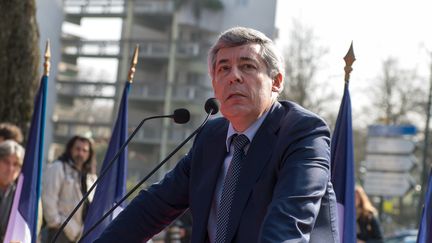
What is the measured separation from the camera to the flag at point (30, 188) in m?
6.29

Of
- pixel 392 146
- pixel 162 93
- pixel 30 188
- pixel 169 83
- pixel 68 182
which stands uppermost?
pixel 30 188

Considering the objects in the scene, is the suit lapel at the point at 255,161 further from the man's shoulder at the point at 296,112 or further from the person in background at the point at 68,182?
the person in background at the point at 68,182

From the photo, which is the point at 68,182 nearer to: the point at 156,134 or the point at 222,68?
the point at 222,68

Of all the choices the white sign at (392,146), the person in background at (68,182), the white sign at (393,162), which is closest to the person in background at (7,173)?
the person in background at (68,182)

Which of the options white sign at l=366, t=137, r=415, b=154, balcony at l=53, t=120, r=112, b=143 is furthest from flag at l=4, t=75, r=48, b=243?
balcony at l=53, t=120, r=112, b=143

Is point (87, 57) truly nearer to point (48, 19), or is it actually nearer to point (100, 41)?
point (100, 41)

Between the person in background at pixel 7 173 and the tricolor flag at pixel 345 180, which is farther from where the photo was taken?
the person in background at pixel 7 173

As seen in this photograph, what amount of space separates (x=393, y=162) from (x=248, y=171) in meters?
23.5

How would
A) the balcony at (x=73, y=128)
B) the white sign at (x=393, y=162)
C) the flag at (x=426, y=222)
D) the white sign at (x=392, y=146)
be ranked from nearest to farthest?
the flag at (x=426, y=222), the white sign at (x=392, y=146), the white sign at (x=393, y=162), the balcony at (x=73, y=128)

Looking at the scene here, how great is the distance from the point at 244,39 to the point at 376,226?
6.78 meters

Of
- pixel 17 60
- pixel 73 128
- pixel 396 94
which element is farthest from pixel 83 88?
pixel 17 60

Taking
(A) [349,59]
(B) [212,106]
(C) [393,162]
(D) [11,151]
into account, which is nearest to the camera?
(B) [212,106]

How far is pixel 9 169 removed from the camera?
22.8 feet

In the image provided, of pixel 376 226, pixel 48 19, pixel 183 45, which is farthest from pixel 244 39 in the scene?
pixel 183 45
